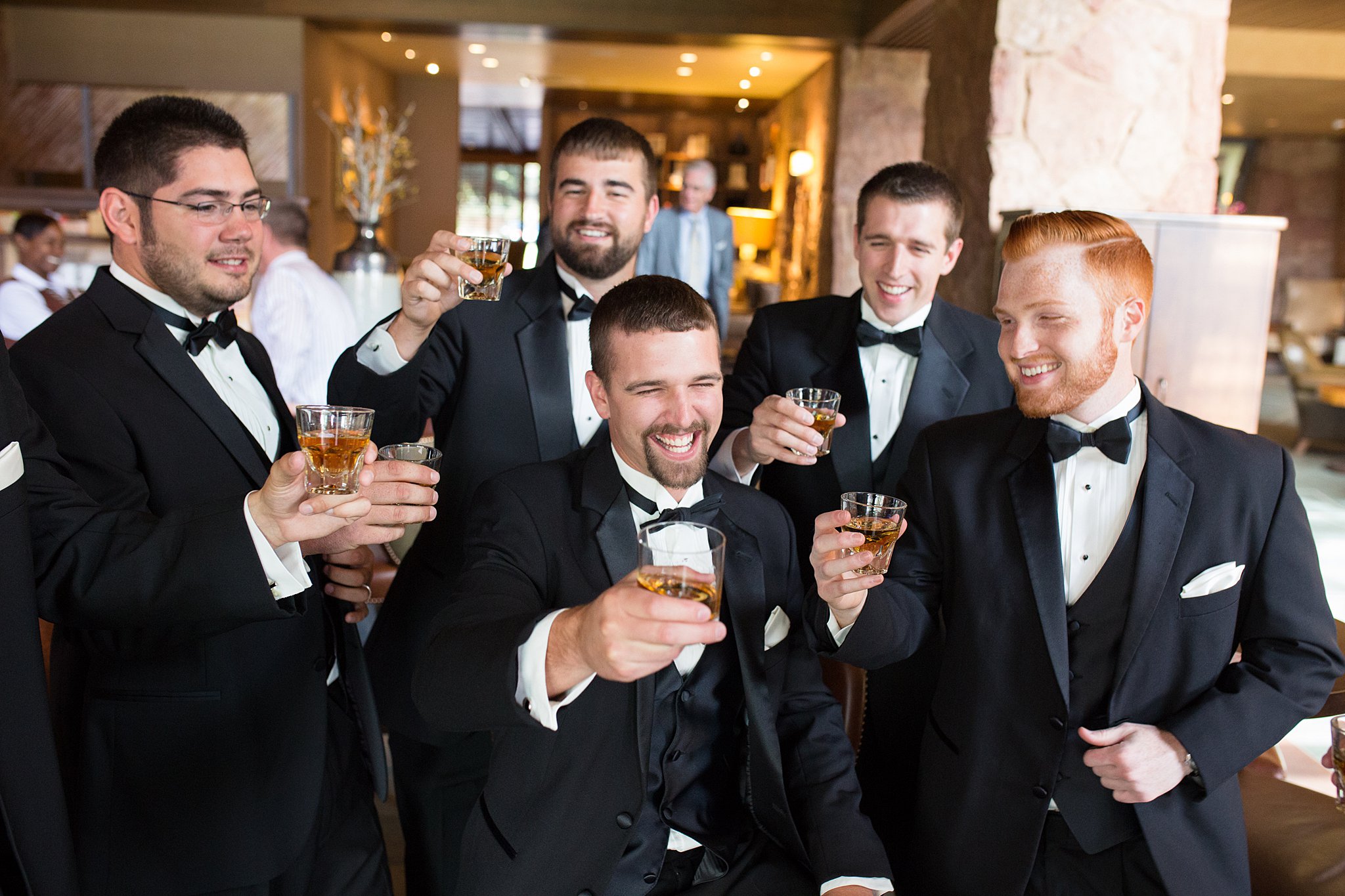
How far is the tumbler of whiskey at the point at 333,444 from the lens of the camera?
144 cm

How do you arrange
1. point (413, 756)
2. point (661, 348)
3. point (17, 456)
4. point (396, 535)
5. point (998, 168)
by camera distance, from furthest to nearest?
point (998, 168) < point (413, 756) < point (661, 348) < point (396, 535) < point (17, 456)

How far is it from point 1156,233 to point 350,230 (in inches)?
429

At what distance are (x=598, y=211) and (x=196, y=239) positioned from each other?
88 cm

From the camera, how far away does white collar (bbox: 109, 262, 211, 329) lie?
2014 mm

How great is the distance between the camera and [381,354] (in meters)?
2.14

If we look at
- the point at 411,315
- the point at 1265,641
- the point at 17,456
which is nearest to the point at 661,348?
the point at 411,315

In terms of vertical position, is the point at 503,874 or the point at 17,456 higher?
the point at 17,456

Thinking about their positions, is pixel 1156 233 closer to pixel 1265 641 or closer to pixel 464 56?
pixel 1265 641

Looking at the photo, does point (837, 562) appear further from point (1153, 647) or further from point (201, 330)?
point (201, 330)

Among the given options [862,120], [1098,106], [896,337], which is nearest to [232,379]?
[896,337]

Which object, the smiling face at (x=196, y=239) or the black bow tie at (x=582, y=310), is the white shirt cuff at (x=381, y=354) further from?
the black bow tie at (x=582, y=310)

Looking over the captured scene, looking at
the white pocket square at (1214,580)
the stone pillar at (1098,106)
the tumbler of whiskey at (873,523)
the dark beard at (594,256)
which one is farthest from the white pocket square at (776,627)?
the stone pillar at (1098,106)

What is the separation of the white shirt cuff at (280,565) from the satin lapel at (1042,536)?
4.12 feet

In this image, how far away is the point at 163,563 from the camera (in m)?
1.57
